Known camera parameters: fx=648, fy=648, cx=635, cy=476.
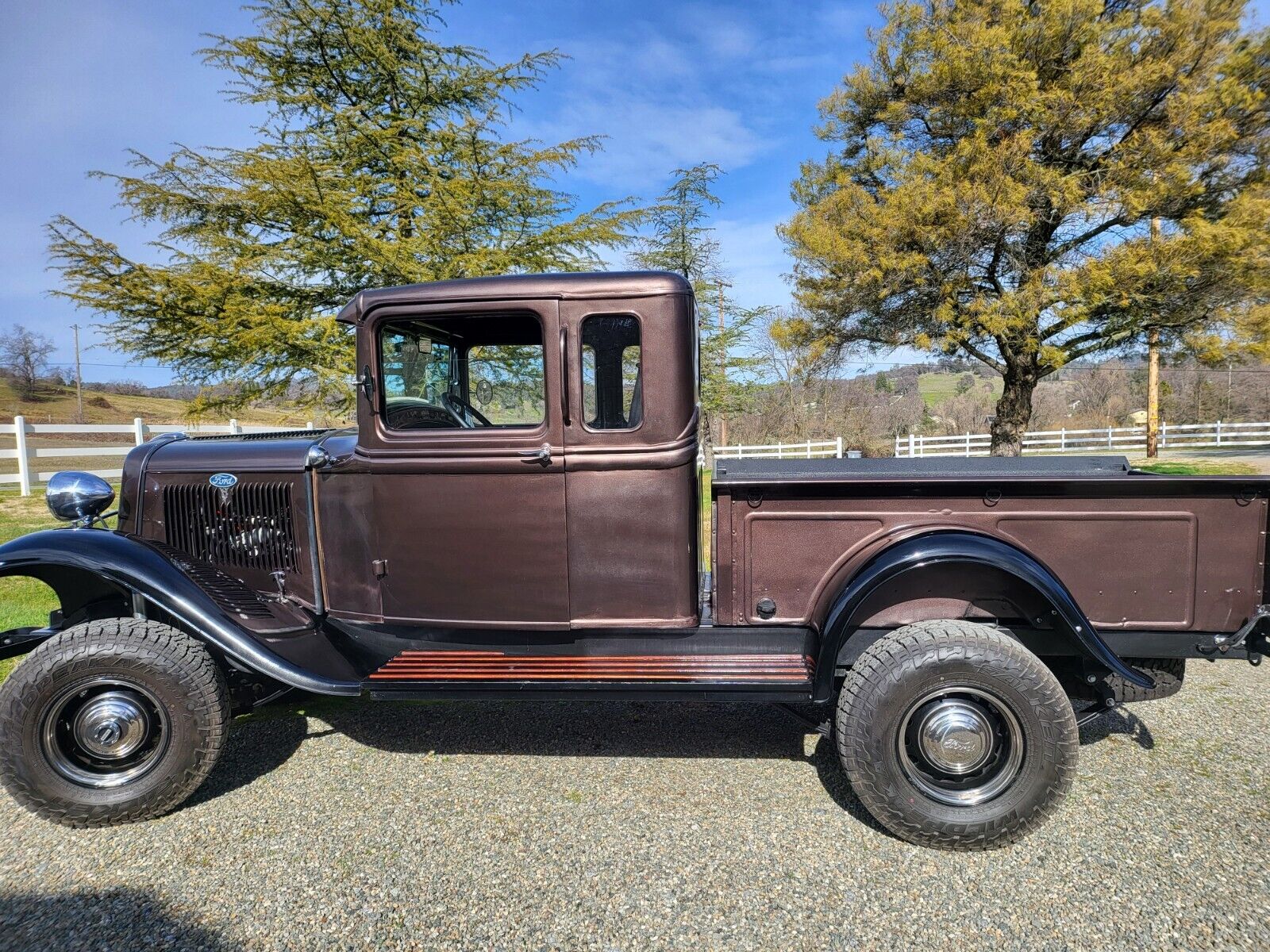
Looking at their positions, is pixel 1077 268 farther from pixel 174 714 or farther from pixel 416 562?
pixel 174 714

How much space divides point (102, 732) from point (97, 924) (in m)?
0.79

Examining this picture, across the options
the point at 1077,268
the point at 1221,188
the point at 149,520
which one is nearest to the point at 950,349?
the point at 1077,268

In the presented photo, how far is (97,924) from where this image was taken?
2062 mm

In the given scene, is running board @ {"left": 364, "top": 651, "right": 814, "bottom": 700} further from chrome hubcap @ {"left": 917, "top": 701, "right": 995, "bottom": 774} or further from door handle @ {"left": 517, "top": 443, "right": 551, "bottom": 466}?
door handle @ {"left": 517, "top": 443, "right": 551, "bottom": 466}

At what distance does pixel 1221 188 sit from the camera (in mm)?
11344

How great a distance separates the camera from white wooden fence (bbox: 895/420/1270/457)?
64.0 feet

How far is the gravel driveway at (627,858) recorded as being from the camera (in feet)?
6.64

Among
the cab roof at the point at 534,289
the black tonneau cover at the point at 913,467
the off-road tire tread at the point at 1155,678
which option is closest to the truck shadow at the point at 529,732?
the off-road tire tread at the point at 1155,678

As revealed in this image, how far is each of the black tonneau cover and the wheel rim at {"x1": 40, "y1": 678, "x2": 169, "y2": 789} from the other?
8.31 feet

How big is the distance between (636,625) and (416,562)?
0.98 metres

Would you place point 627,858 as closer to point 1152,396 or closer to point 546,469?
point 546,469

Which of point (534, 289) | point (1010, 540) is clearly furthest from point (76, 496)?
point (1010, 540)

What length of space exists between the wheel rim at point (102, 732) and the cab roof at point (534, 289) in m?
1.81

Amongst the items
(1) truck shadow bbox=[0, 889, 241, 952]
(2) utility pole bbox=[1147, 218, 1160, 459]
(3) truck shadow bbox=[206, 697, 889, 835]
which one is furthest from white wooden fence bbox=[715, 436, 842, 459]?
(1) truck shadow bbox=[0, 889, 241, 952]
